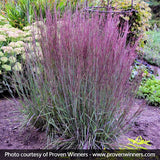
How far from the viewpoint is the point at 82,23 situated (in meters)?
2.08

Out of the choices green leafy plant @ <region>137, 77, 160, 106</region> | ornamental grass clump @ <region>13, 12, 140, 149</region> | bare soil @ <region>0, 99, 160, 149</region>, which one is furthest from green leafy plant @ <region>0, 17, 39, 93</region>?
green leafy plant @ <region>137, 77, 160, 106</region>

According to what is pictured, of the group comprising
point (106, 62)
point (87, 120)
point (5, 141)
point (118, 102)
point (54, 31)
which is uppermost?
point (54, 31)

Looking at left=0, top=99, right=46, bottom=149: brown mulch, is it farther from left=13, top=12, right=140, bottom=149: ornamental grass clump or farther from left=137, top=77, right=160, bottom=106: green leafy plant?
left=137, top=77, right=160, bottom=106: green leafy plant

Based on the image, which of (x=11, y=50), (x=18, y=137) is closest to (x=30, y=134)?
(x=18, y=137)

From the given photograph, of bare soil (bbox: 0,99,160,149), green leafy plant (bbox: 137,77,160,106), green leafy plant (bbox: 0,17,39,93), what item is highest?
green leafy plant (bbox: 0,17,39,93)

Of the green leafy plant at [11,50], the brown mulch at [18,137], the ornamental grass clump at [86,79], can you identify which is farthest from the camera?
the green leafy plant at [11,50]

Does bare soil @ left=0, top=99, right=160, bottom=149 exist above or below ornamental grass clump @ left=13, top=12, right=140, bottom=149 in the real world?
below

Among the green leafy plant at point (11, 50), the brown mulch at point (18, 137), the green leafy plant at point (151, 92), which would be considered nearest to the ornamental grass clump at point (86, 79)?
the brown mulch at point (18, 137)

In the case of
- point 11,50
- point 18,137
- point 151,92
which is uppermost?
point 11,50

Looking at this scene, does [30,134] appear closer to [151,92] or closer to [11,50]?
[11,50]

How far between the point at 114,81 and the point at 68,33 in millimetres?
677

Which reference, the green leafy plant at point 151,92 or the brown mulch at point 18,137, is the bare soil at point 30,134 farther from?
the green leafy plant at point 151,92

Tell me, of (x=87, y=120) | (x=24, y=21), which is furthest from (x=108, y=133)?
(x=24, y=21)

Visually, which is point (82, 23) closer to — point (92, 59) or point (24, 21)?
point (92, 59)
